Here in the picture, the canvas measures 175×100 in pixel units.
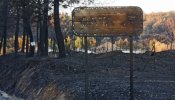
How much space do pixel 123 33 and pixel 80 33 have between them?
1.36 meters

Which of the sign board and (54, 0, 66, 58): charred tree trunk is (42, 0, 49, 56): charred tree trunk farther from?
the sign board

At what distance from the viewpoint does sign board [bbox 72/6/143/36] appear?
16.3 meters

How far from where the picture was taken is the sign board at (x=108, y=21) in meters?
16.3

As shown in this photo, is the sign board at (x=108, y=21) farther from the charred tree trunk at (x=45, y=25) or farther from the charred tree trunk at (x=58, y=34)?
the charred tree trunk at (x=45, y=25)

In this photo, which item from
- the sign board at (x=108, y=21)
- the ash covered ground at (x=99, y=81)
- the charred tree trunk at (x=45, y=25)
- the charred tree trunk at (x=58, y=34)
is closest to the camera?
the sign board at (x=108, y=21)

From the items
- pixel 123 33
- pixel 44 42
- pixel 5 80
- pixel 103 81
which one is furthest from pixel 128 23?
pixel 44 42

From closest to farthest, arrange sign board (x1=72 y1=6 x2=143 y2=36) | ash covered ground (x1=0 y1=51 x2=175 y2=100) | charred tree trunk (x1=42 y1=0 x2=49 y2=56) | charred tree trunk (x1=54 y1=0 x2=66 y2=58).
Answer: sign board (x1=72 y1=6 x2=143 y2=36)
ash covered ground (x1=0 y1=51 x2=175 y2=100)
charred tree trunk (x1=54 y1=0 x2=66 y2=58)
charred tree trunk (x1=42 y1=0 x2=49 y2=56)

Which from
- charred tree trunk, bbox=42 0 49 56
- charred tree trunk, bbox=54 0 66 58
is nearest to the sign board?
charred tree trunk, bbox=54 0 66 58

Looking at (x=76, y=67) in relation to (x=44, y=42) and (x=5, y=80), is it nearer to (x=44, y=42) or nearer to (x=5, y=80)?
(x=5, y=80)

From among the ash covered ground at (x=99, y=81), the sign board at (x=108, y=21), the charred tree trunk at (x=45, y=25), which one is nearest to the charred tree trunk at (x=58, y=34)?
the ash covered ground at (x=99, y=81)

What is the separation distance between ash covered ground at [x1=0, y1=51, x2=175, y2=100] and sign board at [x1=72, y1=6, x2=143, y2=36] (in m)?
1.36

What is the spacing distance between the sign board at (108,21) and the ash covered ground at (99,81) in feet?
4.46

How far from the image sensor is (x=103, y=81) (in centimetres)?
2142

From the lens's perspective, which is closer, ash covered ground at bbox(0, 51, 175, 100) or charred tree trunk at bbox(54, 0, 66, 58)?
ash covered ground at bbox(0, 51, 175, 100)
